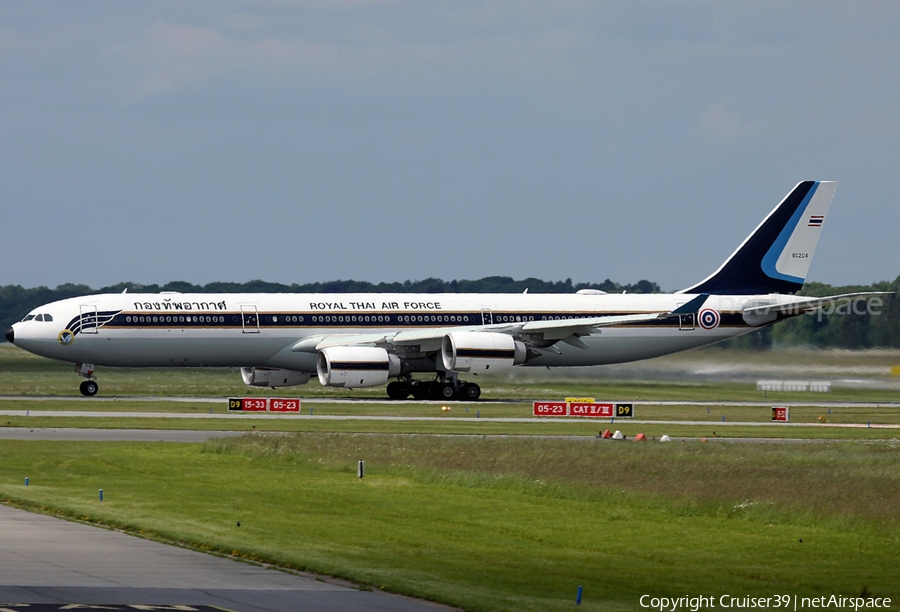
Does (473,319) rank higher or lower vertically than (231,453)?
higher

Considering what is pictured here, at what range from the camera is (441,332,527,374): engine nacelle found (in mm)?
55906

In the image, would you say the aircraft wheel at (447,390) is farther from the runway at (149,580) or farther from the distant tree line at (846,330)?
the runway at (149,580)

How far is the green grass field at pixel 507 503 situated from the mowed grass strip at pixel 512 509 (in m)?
0.07

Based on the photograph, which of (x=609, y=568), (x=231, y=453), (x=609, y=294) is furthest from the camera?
(x=609, y=294)

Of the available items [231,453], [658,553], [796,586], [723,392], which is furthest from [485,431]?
[723,392]

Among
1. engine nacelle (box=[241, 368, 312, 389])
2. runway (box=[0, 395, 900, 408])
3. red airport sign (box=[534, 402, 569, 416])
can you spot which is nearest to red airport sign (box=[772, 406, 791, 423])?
red airport sign (box=[534, 402, 569, 416])

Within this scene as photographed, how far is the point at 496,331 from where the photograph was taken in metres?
58.6

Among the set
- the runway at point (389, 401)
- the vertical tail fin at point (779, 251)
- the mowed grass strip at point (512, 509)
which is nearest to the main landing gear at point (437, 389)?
the runway at point (389, 401)

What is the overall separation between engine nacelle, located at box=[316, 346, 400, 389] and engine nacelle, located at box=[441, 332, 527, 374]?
2.85 m

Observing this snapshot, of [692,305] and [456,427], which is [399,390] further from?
[456,427]

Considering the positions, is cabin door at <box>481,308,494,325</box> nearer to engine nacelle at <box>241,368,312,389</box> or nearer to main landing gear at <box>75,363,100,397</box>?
engine nacelle at <box>241,368,312,389</box>

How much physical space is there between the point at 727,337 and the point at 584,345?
9785 mm

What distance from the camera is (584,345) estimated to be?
5909cm

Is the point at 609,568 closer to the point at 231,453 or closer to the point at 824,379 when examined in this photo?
the point at 231,453
